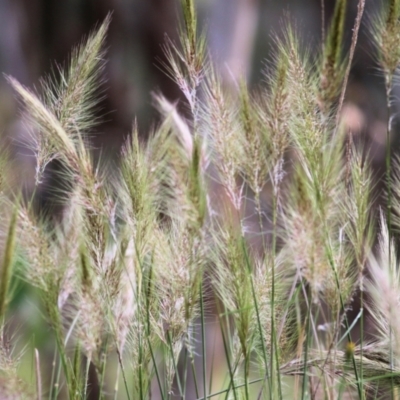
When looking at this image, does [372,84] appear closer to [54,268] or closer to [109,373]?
[109,373]

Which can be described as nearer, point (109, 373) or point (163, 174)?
point (163, 174)

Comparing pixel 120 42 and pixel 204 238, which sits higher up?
pixel 120 42

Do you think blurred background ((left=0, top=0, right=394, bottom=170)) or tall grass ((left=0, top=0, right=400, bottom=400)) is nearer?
tall grass ((left=0, top=0, right=400, bottom=400))

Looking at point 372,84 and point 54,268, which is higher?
point 372,84

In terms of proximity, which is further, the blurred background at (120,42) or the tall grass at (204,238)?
the blurred background at (120,42)

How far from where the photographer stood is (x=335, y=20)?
0.72 m

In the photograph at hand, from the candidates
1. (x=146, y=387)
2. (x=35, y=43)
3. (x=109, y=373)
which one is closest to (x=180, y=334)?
(x=146, y=387)

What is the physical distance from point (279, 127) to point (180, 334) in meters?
0.21

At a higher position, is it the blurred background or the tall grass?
the blurred background

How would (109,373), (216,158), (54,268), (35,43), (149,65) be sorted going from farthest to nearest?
(35,43)
(149,65)
(109,373)
(216,158)
(54,268)

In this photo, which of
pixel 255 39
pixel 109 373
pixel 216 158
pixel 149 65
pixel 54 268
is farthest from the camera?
pixel 255 39

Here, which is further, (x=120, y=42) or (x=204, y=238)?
(x=120, y=42)

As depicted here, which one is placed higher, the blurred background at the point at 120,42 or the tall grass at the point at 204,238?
the blurred background at the point at 120,42

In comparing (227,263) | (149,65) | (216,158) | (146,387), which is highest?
(149,65)
